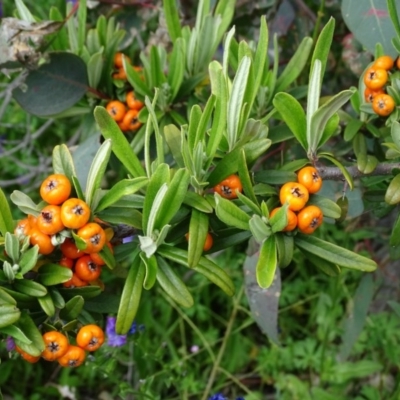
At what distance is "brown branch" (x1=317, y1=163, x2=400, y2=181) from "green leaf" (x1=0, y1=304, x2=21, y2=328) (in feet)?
1.56

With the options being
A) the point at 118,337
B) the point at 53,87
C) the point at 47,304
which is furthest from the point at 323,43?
the point at 118,337

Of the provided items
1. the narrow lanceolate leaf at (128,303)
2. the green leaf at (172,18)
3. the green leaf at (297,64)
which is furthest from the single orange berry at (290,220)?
the green leaf at (172,18)

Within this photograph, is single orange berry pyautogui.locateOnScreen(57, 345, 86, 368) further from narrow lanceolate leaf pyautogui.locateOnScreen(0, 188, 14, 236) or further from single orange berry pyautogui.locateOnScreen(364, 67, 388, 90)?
single orange berry pyautogui.locateOnScreen(364, 67, 388, 90)

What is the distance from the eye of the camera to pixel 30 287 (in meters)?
0.84

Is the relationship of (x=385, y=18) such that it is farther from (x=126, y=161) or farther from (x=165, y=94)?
(x=126, y=161)

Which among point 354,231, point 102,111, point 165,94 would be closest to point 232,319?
point 354,231

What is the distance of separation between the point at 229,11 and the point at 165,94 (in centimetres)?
22

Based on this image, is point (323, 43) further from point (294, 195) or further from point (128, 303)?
point (128, 303)

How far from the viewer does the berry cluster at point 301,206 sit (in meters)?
0.83

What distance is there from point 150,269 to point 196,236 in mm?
79

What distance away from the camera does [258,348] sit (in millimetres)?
2037

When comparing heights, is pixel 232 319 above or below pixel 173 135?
below

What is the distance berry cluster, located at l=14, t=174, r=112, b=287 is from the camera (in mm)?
794

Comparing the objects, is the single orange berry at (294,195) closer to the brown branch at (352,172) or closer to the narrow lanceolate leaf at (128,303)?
the brown branch at (352,172)
